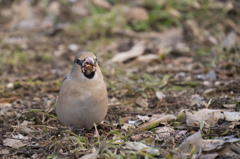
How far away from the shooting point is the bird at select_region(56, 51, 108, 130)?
3.08 metres

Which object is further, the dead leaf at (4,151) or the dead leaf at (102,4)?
the dead leaf at (102,4)

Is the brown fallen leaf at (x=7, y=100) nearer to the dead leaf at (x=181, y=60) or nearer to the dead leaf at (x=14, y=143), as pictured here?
the dead leaf at (x=14, y=143)

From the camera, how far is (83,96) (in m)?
3.08

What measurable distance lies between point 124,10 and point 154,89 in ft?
13.7

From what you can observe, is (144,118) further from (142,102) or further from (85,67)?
(85,67)

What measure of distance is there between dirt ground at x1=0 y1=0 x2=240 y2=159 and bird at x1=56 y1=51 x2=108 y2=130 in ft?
0.58

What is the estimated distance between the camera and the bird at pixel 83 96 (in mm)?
3080

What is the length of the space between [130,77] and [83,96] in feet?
7.62

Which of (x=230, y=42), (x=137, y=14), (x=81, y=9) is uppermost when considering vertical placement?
(x=81, y=9)

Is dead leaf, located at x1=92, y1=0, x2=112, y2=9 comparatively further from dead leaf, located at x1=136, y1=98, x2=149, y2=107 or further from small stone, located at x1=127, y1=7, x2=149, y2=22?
dead leaf, located at x1=136, y1=98, x2=149, y2=107

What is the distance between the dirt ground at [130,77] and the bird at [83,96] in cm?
18

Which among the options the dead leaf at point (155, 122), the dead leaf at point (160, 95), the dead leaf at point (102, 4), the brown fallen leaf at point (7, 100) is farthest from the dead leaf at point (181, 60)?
the dead leaf at point (102, 4)

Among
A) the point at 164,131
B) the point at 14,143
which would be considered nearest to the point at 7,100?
the point at 14,143

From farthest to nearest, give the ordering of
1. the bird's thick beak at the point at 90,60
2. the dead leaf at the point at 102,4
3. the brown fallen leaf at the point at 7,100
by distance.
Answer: the dead leaf at the point at 102,4, the brown fallen leaf at the point at 7,100, the bird's thick beak at the point at 90,60
